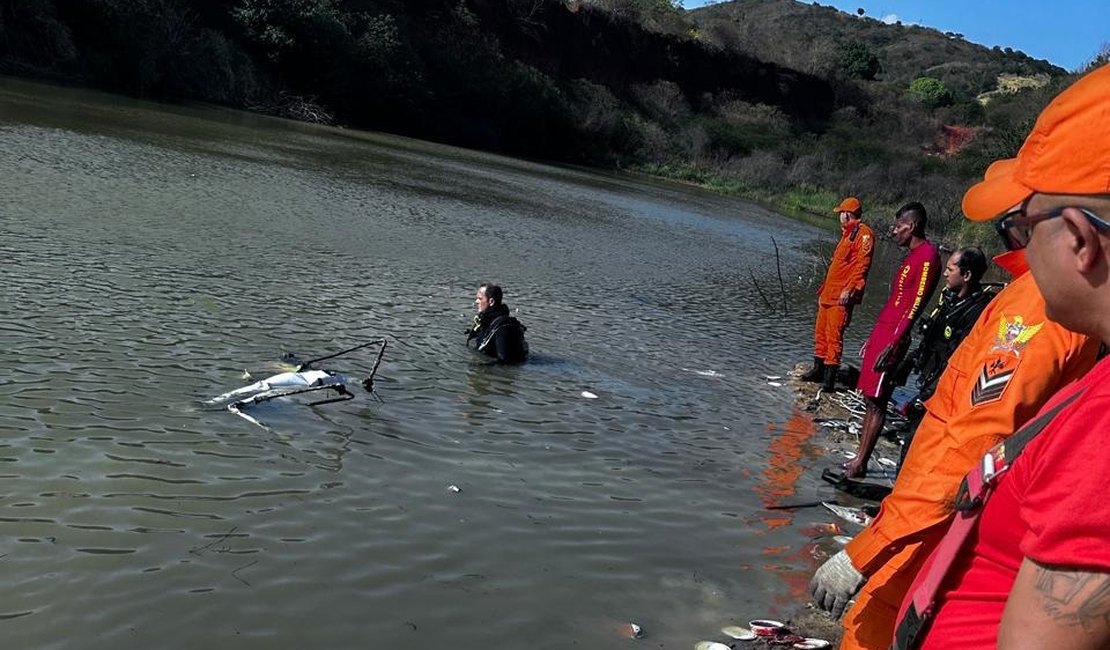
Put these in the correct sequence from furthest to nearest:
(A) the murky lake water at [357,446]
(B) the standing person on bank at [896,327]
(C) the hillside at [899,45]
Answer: (C) the hillside at [899,45] < (B) the standing person on bank at [896,327] < (A) the murky lake water at [357,446]

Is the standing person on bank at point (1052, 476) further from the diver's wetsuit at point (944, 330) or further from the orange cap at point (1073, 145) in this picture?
the diver's wetsuit at point (944, 330)

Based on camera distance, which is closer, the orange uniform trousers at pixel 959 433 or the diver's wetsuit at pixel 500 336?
the orange uniform trousers at pixel 959 433

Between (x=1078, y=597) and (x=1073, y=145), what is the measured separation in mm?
759

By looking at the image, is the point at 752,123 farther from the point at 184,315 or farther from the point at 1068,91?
the point at 1068,91

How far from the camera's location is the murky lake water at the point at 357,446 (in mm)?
4746

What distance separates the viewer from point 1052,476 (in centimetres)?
150

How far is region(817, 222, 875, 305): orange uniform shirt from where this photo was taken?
425 inches

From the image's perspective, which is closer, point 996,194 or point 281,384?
point 996,194

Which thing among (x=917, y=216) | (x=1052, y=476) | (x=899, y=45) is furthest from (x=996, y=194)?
(x=899, y=45)

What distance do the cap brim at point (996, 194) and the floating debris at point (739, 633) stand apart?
320 centimetres

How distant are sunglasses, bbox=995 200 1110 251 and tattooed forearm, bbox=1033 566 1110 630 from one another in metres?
0.57

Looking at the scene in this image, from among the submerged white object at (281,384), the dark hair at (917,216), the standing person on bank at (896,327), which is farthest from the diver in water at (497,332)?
the dark hair at (917,216)

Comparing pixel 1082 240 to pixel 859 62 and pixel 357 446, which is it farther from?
pixel 859 62

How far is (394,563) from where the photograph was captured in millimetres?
5242
